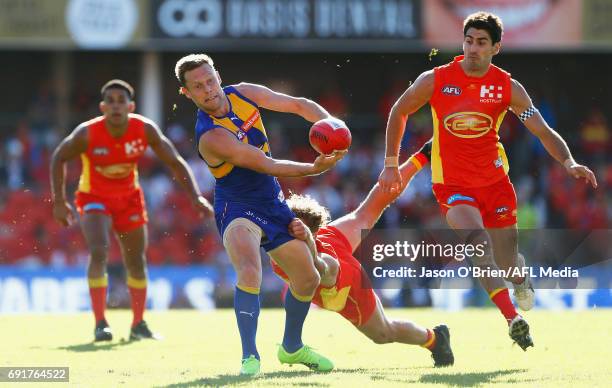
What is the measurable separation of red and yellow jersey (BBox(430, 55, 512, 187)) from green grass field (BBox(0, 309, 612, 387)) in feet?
4.45

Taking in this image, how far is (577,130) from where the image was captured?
21.1m

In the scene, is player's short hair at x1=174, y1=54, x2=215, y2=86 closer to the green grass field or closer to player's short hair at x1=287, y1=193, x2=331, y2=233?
player's short hair at x1=287, y1=193, x2=331, y2=233

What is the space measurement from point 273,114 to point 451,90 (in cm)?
1382

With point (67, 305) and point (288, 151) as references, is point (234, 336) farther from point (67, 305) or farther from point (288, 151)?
point (288, 151)

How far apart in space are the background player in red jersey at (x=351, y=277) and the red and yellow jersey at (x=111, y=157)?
3.07 meters

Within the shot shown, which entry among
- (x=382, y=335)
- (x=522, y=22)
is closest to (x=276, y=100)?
(x=382, y=335)

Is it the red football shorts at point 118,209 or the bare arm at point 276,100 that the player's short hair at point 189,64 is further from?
the red football shorts at point 118,209

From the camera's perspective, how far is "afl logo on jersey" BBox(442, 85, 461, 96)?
27.9ft

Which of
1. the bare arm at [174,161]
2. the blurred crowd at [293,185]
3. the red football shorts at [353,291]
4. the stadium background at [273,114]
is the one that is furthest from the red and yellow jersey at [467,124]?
the blurred crowd at [293,185]

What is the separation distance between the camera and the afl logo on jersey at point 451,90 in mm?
8492

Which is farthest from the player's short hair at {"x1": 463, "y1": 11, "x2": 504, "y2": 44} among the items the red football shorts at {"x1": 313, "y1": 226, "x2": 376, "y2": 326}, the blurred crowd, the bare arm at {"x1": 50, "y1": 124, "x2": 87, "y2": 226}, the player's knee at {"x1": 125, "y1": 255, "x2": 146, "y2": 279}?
the blurred crowd

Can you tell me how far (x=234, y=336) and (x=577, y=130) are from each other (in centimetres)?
1193

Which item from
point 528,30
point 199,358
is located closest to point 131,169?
point 199,358

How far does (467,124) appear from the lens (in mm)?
8617
